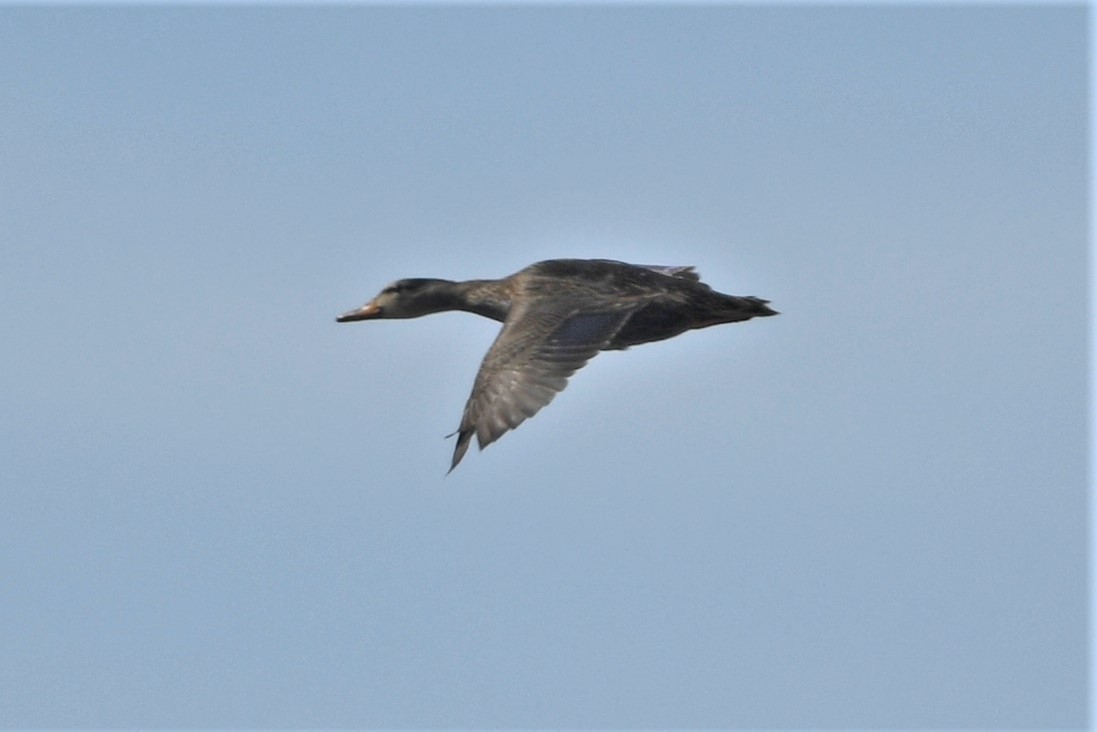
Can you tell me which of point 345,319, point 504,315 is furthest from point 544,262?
point 345,319

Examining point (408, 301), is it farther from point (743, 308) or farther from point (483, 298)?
point (743, 308)

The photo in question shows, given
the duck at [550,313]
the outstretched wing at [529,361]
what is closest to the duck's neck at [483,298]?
the duck at [550,313]

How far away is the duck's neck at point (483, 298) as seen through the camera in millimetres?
29397

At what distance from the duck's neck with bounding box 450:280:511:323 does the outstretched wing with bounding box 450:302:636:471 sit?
119 cm

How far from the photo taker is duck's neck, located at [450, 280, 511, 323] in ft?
96.4

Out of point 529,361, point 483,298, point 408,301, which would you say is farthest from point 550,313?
point 408,301

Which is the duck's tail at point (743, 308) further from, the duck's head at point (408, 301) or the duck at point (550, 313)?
Result: the duck's head at point (408, 301)

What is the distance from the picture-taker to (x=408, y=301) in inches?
1205

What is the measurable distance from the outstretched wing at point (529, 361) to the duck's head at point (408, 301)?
2.25m

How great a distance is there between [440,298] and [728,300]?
11.6 ft

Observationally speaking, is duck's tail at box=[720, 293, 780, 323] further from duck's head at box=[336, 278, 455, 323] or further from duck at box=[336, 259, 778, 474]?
duck's head at box=[336, 278, 455, 323]

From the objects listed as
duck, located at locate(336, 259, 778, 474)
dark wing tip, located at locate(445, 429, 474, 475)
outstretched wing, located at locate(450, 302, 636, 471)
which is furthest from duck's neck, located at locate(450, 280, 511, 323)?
dark wing tip, located at locate(445, 429, 474, 475)

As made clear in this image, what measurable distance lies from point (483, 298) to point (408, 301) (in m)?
1.28

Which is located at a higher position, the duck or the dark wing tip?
the duck
